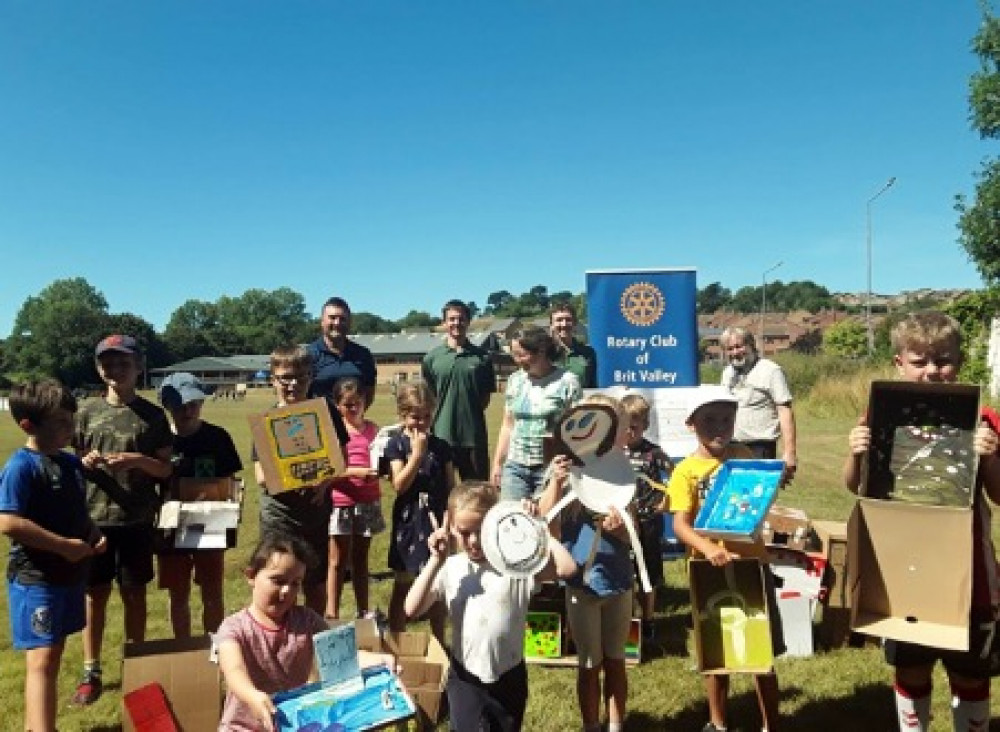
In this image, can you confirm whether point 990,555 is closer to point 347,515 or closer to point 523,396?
point 523,396

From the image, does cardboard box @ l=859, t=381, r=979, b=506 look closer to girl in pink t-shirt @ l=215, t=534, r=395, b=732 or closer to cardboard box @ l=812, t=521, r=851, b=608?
cardboard box @ l=812, t=521, r=851, b=608

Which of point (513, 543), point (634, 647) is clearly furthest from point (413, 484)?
point (513, 543)

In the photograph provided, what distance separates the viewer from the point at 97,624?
4.60 meters

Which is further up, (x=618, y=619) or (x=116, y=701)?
(x=618, y=619)

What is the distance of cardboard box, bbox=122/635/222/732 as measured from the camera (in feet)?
11.8

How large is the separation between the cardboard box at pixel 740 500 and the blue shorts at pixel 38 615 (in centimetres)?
303

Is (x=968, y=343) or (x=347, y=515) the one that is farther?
(x=968, y=343)

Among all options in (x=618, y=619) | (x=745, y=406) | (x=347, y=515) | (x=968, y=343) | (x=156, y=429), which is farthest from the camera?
(x=968, y=343)

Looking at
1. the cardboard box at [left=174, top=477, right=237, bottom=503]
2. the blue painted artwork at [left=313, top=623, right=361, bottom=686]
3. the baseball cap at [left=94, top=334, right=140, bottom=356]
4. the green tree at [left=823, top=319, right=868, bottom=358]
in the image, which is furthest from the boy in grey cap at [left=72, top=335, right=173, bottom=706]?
the green tree at [left=823, top=319, right=868, bottom=358]

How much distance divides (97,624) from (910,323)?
4.70 meters

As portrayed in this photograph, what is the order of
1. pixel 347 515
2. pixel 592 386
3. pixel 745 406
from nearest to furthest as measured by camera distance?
pixel 347 515 → pixel 745 406 → pixel 592 386

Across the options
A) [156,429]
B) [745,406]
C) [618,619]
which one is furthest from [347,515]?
[745,406]

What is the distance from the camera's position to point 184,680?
3.62 metres

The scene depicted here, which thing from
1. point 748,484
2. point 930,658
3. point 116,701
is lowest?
point 116,701
